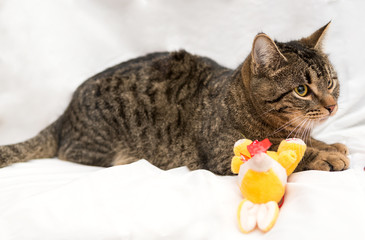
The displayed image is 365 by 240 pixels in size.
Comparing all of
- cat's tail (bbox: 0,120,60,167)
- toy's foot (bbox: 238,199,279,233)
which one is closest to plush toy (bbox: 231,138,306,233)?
toy's foot (bbox: 238,199,279,233)

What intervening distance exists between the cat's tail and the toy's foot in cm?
149

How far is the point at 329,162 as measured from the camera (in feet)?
5.64

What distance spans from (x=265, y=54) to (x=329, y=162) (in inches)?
23.4

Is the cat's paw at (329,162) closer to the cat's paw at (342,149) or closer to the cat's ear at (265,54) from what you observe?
the cat's paw at (342,149)

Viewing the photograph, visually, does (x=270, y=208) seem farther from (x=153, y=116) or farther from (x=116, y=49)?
(x=116, y=49)

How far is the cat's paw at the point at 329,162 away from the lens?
5.57 ft

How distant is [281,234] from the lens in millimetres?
1240

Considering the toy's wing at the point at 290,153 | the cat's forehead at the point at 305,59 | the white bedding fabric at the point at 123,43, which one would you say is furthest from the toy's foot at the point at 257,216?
the cat's forehead at the point at 305,59

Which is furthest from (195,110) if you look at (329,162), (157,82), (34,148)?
(34,148)

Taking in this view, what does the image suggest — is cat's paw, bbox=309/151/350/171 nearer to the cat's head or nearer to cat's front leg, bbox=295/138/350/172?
cat's front leg, bbox=295/138/350/172

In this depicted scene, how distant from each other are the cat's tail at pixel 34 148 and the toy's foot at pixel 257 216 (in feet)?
4.88

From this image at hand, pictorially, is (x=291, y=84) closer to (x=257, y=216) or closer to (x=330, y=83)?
(x=330, y=83)

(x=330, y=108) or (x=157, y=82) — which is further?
(x=157, y=82)

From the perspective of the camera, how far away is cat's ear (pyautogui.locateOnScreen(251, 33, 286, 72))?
5.52 ft
